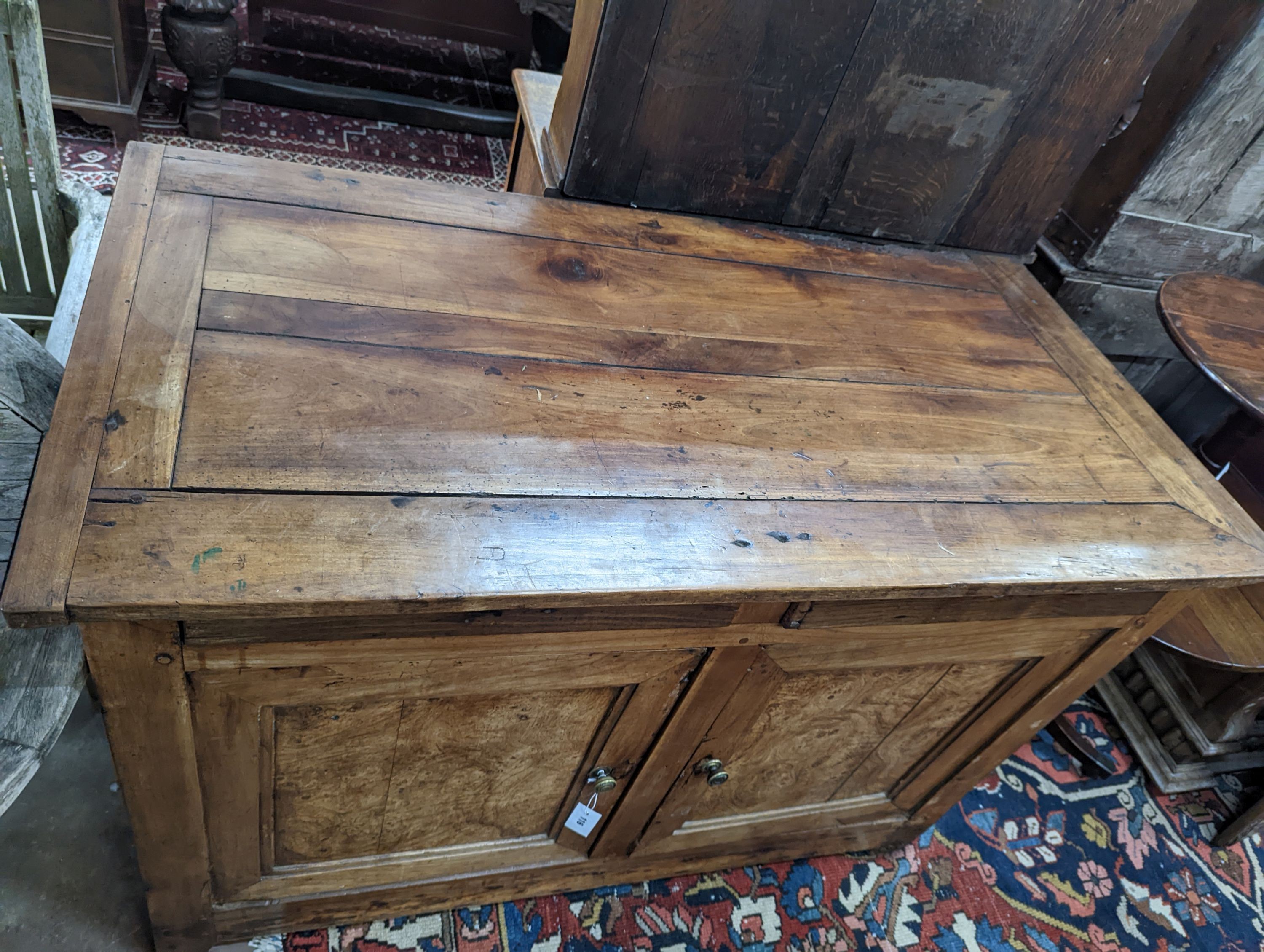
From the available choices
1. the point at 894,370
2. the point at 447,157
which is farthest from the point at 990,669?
the point at 447,157

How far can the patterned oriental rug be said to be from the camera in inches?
53.7

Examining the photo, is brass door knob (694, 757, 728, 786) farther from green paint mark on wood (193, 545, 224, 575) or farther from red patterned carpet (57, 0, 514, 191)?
red patterned carpet (57, 0, 514, 191)

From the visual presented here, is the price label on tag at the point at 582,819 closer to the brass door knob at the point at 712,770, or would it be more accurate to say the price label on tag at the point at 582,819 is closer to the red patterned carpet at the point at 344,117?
the brass door knob at the point at 712,770

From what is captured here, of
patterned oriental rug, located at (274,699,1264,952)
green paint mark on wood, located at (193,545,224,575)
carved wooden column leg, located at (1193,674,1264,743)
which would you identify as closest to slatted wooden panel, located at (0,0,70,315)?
green paint mark on wood, located at (193,545,224,575)

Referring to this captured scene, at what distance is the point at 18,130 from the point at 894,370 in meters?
1.32

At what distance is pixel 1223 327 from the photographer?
4.73ft

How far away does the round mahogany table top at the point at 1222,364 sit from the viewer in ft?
4.42

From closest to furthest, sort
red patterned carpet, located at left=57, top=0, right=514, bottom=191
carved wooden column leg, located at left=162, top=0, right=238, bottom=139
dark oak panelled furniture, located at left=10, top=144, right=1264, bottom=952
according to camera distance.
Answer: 1. dark oak panelled furniture, located at left=10, top=144, right=1264, bottom=952
2. carved wooden column leg, located at left=162, top=0, right=238, bottom=139
3. red patterned carpet, located at left=57, top=0, right=514, bottom=191

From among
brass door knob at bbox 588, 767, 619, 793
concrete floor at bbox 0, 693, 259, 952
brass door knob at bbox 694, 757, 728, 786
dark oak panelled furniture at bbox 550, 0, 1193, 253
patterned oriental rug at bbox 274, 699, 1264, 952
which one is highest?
dark oak panelled furniture at bbox 550, 0, 1193, 253

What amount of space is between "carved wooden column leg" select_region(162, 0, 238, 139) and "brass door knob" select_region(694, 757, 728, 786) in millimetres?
2774

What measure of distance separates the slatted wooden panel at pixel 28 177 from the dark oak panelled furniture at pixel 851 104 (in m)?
0.75

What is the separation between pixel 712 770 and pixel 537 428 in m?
0.57

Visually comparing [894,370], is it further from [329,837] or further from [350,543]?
[329,837]

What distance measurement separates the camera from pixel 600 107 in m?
1.19
